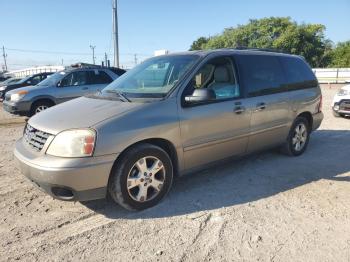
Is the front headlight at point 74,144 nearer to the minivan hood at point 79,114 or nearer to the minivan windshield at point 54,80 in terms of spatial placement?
the minivan hood at point 79,114

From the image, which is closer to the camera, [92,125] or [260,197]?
[92,125]

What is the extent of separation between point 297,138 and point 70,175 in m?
4.15

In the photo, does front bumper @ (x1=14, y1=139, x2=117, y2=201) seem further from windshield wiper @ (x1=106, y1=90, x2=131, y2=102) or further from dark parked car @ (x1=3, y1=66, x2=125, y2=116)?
dark parked car @ (x1=3, y1=66, x2=125, y2=116)

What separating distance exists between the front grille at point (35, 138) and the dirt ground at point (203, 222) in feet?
2.48

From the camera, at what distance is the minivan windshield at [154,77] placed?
4.32 m

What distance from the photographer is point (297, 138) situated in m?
6.17

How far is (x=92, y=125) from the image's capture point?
3.59 meters

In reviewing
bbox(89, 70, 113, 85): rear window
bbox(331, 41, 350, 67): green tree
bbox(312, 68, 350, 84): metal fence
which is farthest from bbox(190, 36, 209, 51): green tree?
bbox(89, 70, 113, 85): rear window

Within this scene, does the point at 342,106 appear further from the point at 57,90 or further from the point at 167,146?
the point at 57,90

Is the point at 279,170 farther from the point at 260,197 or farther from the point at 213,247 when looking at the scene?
the point at 213,247

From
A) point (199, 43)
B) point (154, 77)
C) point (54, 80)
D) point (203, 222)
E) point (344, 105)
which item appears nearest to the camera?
point (203, 222)

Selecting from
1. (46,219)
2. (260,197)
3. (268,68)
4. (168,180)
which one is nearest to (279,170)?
(260,197)

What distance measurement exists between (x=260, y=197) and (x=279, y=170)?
1.20m

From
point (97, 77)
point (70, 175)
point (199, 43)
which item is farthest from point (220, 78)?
point (199, 43)
